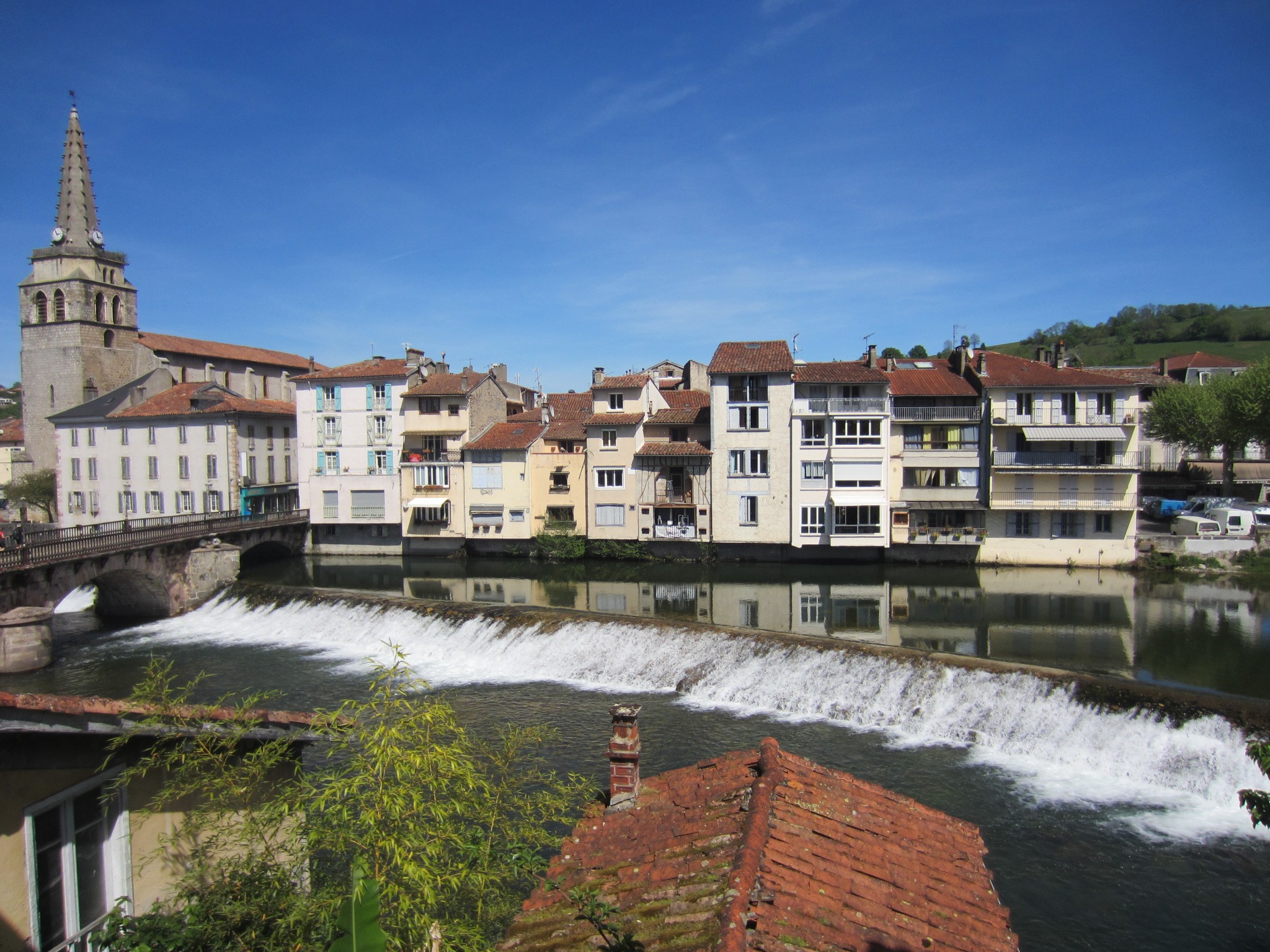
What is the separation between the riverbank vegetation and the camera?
6316 mm

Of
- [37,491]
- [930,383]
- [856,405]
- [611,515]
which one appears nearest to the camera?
[856,405]

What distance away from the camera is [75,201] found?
67.0 metres

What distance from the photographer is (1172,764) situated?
17.2 meters

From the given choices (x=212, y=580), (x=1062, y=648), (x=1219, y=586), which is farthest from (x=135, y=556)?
(x=1219, y=586)

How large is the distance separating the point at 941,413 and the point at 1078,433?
22.4 ft

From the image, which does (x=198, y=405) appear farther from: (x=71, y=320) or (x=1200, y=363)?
(x=1200, y=363)

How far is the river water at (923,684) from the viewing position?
46.5ft

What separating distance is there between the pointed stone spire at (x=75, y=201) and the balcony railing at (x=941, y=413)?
67566mm

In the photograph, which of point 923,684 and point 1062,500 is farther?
point 1062,500

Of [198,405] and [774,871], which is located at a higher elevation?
[198,405]

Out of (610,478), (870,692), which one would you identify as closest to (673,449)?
(610,478)

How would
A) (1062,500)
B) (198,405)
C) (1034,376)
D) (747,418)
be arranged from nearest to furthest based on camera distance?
(1062,500) → (1034,376) → (747,418) → (198,405)

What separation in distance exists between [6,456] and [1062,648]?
91313 mm

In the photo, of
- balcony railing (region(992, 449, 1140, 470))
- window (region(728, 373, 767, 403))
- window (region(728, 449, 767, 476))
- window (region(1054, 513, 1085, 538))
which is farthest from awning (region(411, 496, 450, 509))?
window (region(1054, 513, 1085, 538))
